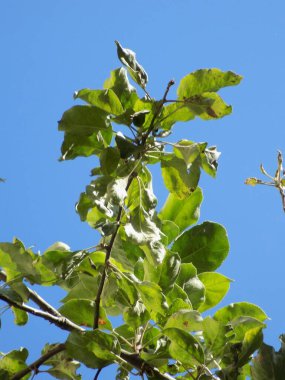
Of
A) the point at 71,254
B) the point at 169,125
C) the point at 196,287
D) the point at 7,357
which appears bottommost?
the point at 7,357

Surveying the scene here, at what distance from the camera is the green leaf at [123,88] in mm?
1112

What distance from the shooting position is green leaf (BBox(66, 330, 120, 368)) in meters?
1.00

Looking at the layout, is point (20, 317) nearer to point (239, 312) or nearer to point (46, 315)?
point (46, 315)

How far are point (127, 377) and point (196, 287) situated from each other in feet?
0.64

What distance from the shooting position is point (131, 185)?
1.11 metres

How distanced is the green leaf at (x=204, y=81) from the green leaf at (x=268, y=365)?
0.38 metres

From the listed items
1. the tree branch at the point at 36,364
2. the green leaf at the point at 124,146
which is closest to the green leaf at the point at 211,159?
the green leaf at the point at 124,146

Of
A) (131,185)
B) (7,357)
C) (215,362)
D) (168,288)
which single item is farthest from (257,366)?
(7,357)

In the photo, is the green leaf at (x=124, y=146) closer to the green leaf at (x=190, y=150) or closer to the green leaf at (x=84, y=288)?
the green leaf at (x=190, y=150)

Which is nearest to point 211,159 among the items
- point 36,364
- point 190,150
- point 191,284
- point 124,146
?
point 190,150

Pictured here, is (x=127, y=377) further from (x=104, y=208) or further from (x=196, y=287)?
(x=104, y=208)

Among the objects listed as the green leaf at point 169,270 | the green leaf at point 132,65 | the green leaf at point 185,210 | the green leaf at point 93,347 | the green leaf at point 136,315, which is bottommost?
the green leaf at point 93,347

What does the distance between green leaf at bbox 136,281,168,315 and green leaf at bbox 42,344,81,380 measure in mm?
191

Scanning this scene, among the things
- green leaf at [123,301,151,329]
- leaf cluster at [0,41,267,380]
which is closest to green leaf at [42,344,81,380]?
leaf cluster at [0,41,267,380]
